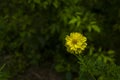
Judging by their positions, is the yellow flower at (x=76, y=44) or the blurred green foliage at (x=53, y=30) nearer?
the yellow flower at (x=76, y=44)

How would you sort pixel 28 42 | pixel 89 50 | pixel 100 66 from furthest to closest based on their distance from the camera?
1. pixel 28 42
2. pixel 89 50
3. pixel 100 66

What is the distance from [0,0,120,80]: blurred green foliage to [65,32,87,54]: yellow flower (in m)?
1.09

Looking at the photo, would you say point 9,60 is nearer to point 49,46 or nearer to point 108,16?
point 49,46

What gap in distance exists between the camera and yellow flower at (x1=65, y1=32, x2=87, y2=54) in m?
1.95

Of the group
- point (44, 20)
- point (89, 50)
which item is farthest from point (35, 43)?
point (89, 50)

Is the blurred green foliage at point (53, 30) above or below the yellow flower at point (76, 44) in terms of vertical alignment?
above

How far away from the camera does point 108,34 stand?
369 centimetres

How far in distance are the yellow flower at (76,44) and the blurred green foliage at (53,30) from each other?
3.59ft

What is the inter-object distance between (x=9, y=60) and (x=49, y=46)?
448 mm

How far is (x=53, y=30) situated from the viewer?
3344 mm

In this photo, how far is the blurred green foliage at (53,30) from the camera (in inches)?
127

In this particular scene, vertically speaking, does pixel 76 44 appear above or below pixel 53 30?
below

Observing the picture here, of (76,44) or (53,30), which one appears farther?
(53,30)

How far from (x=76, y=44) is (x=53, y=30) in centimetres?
137
